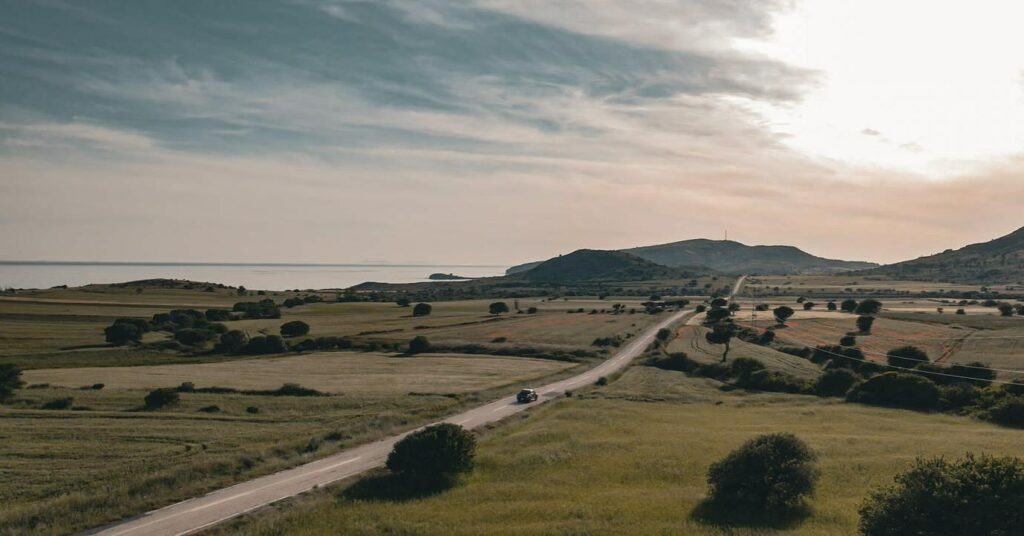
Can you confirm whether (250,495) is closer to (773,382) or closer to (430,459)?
(430,459)

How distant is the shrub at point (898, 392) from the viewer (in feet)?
177

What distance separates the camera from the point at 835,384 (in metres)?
62.0

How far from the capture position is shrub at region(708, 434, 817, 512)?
90.9ft

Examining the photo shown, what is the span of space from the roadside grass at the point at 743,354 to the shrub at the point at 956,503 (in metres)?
54.5

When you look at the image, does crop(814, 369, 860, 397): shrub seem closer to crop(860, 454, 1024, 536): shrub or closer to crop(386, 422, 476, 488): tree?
crop(860, 454, 1024, 536): shrub

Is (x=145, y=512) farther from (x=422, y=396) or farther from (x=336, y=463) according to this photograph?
(x=422, y=396)

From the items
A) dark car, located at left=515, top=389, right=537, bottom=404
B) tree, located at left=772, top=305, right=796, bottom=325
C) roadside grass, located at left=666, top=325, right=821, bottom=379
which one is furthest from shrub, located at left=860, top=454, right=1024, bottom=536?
tree, located at left=772, top=305, right=796, bottom=325

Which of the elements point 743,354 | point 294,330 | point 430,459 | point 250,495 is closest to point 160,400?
point 250,495

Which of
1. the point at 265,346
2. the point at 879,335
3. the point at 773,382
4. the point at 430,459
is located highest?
the point at 265,346

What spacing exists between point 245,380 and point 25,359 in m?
33.3

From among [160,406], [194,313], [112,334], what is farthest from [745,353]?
[194,313]

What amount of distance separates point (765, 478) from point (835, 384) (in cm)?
4001

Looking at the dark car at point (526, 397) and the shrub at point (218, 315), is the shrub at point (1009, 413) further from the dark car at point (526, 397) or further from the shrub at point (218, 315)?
the shrub at point (218, 315)

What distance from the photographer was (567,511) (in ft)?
88.3
